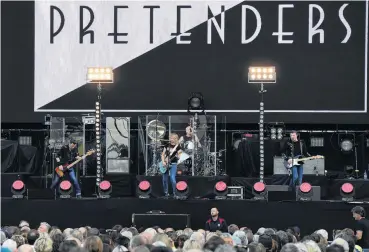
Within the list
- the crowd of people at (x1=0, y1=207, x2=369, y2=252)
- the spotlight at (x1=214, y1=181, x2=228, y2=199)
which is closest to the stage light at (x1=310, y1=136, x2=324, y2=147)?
the spotlight at (x1=214, y1=181, x2=228, y2=199)

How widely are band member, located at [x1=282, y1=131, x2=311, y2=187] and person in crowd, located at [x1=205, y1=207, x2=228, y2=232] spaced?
3829mm

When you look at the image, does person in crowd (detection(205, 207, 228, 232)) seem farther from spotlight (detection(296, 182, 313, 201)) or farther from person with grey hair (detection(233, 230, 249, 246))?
person with grey hair (detection(233, 230, 249, 246))

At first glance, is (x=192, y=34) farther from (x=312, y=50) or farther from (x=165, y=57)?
(x=312, y=50)

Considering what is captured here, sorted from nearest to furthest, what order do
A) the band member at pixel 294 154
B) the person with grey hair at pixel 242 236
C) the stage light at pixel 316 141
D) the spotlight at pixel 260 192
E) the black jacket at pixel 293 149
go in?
the person with grey hair at pixel 242 236
the spotlight at pixel 260 192
the band member at pixel 294 154
the black jacket at pixel 293 149
the stage light at pixel 316 141

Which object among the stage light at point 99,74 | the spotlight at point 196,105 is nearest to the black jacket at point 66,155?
the stage light at point 99,74

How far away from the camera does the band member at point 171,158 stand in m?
21.1

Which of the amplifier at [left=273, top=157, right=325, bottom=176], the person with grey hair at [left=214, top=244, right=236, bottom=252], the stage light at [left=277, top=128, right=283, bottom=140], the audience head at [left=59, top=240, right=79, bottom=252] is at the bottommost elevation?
the audience head at [left=59, top=240, right=79, bottom=252]

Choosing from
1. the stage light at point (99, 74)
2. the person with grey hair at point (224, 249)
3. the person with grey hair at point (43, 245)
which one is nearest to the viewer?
the person with grey hair at point (224, 249)

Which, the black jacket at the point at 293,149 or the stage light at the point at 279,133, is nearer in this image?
the black jacket at the point at 293,149

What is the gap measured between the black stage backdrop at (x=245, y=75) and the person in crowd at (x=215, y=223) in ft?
17.9

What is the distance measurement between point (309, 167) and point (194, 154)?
10.0ft

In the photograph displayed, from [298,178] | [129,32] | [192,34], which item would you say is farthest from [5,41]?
[298,178]

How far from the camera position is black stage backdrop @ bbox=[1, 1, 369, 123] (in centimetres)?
2370

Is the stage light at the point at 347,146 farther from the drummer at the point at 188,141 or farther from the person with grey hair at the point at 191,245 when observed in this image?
the person with grey hair at the point at 191,245
